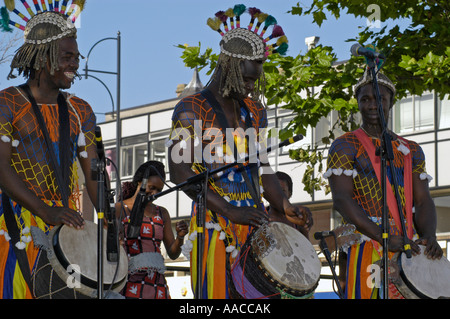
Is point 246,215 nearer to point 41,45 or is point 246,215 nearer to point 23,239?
point 23,239

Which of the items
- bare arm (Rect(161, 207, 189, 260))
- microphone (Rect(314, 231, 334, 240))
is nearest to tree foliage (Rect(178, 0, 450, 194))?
bare arm (Rect(161, 207, 189, 260))

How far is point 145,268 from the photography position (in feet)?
27.6

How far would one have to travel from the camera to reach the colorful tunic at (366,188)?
6844 millimetres

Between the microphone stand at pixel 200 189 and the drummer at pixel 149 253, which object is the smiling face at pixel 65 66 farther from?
the drummer at pixel 149 253

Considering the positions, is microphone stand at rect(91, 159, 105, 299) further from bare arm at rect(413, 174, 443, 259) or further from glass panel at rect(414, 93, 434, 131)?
Result: glass panel at rect(414, 93, 434, 131)

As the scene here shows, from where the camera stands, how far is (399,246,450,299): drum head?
639 cm

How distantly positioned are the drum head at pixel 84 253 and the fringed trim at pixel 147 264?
2.75 m

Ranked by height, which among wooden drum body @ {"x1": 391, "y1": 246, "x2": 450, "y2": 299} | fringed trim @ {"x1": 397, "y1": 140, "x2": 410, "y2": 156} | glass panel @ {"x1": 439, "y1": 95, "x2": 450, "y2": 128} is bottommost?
wooden drum body @ {"x1": 391, "y1": 246, "x2": 450, "y2": 299}

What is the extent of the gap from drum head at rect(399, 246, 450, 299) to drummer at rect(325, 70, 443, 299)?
0.09 m

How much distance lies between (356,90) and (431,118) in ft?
64.7

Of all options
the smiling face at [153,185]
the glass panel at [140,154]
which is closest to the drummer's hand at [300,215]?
the smiling face at [153,185]
